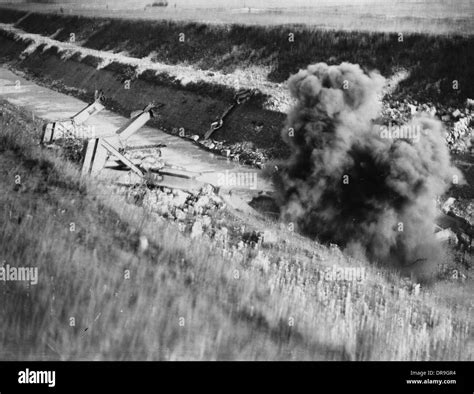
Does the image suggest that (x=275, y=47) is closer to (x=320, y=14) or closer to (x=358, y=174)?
(x=320, y=14)

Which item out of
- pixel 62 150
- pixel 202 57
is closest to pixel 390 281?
pixel 62 150

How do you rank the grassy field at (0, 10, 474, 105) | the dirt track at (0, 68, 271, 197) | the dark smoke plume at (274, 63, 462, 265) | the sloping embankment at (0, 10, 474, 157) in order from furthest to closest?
the sloping embankment at (0, 10, 474, 157) → the grassy field at (0, 10, 474, 105) → the dirt track at (0, 68, 271, 197) → the dark smoke plume at (274, 63, 462, 265)

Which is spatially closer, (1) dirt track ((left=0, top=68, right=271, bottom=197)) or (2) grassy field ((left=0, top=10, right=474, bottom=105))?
(1) dirt track ((left=0, top=68, right=271, bottom=197))

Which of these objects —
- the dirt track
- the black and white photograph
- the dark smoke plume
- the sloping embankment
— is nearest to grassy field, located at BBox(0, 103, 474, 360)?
the black and white photograph

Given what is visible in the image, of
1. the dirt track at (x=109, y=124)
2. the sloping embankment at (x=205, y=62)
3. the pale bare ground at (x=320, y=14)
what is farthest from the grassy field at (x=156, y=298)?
the pale bare ground at (x=320, y=14)

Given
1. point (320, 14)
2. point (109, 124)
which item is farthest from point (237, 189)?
point (320, 14)

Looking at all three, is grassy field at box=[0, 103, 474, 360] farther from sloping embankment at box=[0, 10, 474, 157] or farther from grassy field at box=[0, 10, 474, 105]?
grassy field at box=[0, 10, 474, 105]

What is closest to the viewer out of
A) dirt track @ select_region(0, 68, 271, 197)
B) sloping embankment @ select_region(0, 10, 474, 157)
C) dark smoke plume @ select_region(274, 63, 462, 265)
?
dark smoke plume @ select_region(274, 63, 462, 265)
